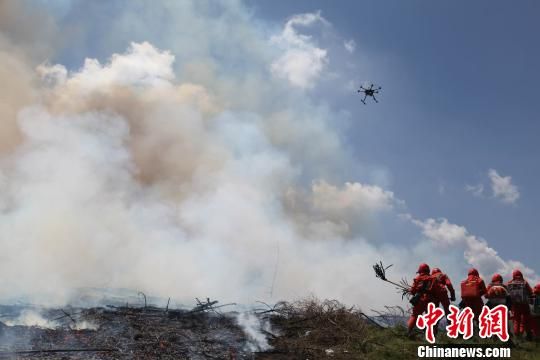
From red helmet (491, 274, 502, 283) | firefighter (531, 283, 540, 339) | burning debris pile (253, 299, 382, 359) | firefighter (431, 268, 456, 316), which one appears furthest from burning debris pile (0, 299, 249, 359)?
firefighter (531, 283, 540, 339)

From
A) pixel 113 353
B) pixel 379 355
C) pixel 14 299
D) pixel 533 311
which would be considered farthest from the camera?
pixel 14 299

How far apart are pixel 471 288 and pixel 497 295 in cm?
90

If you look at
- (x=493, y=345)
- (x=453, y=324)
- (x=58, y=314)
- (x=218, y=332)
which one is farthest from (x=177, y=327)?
(x=493, y=345)

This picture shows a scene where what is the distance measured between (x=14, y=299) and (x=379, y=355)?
16875mm

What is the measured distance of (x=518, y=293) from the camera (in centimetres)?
1481

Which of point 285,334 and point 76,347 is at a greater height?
point 285,334

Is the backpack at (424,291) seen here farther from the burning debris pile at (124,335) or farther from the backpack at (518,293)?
the burning debris pile at (124,335)

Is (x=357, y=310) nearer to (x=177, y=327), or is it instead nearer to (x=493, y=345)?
(x=493, y=345)

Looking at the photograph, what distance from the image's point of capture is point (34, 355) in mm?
10969

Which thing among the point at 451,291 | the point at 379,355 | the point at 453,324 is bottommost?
the point at 379,355

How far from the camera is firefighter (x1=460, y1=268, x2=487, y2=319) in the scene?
1498cm
